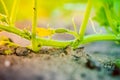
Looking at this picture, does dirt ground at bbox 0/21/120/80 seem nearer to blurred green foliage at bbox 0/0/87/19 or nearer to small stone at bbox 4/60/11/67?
small stone at bbox 4/60/11/67

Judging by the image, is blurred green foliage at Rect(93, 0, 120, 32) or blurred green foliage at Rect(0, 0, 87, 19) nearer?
blurred green foliage at Rect(93, 0, 120, 32)

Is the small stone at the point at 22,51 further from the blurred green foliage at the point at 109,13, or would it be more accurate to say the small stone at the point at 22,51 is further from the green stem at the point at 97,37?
the blurred green foliage at the point at 109,13

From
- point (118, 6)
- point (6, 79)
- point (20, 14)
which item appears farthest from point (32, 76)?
point (20, 14)

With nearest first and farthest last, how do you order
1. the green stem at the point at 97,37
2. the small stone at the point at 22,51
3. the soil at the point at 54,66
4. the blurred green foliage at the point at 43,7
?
the soil at the point at 54,66 < the small stone at the point at 22,51 < the green stem at the point at 97,37 < the blurred green foliage at the point at 43,7

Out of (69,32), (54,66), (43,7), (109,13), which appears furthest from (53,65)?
(43,7)

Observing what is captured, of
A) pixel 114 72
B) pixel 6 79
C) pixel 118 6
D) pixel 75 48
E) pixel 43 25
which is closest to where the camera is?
pixel 6 79

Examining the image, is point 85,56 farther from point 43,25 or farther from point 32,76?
point 43,25

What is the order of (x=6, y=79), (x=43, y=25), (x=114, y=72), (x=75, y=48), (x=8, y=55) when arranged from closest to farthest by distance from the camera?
(x=6, y=79), (x=114, y=72), (x=8, y=55), (x=75, y=48), (x=43, y=25)

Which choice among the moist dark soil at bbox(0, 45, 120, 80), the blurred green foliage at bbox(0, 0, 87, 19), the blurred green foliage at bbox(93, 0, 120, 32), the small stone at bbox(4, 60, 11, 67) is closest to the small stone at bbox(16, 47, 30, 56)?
the moist dark soil at bbox(0, 45, 120, 80)

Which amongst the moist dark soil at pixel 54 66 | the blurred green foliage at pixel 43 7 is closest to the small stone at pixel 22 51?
the moist dark soil at pixel 54 66
